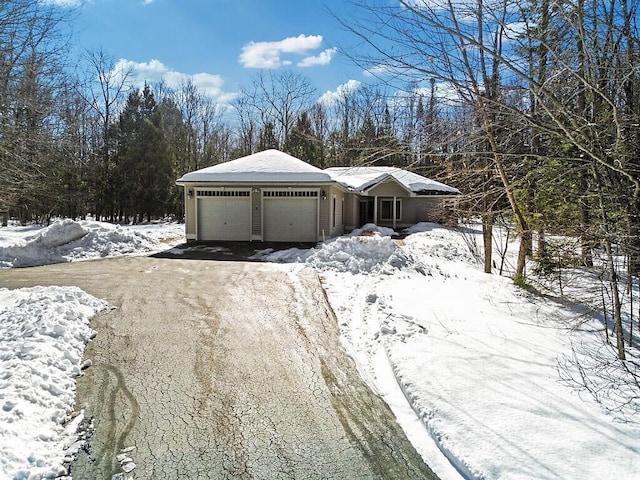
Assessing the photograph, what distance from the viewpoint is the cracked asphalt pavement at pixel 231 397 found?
3.35 m

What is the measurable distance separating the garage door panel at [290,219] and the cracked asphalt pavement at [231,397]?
7666 mm

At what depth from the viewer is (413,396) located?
4477 millimetres

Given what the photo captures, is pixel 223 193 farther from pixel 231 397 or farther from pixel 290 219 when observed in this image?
pixel 231 397

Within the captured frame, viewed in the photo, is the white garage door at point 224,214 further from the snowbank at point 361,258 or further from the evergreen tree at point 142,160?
the evergreen tree at point 142,160

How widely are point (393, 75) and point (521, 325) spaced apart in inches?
185

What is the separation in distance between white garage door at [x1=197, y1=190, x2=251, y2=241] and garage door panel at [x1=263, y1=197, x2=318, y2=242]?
0.78 meters

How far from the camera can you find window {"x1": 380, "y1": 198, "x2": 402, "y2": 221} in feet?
80.2

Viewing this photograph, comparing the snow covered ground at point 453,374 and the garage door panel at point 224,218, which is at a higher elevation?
the garage door panel at point 224,218

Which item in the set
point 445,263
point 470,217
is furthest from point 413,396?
point 445,263

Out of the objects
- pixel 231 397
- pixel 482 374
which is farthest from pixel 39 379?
pixel 482 374

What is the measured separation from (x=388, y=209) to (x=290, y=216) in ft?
33.5

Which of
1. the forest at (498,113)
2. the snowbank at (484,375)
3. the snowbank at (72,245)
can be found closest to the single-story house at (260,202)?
the snowbank at (72,245)

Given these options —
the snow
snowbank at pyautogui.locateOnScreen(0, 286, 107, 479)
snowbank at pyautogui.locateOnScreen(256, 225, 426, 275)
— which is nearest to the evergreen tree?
snowbank at pyautogui.locateOnScreen(256, 225, 426, 275)

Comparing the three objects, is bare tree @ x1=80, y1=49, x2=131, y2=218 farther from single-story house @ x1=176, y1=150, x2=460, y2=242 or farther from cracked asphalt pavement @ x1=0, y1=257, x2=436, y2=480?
cracked asphalt pavement @ x1=0, y1=257, x2=436, y2=480
